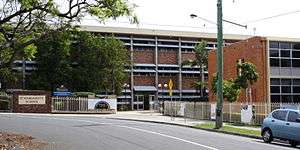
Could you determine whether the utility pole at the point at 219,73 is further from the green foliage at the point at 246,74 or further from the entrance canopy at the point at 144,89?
the entrance canopy at the point at 144,89

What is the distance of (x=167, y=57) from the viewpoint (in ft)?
301

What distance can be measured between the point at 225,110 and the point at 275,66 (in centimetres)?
1046

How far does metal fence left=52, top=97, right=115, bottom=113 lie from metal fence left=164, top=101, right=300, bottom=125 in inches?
351

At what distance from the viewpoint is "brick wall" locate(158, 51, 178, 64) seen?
3593 inches

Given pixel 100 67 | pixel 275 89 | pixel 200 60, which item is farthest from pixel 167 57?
pixel 275 89

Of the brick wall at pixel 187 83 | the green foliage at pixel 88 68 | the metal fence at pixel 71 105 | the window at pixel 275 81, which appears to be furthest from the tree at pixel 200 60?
the window at pixel 275 81

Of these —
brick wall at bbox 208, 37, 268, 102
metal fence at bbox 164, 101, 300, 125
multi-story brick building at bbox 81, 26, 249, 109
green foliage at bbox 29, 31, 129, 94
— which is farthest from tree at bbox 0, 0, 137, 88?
multi-story brick building at bbox 81, 26, 249, 109

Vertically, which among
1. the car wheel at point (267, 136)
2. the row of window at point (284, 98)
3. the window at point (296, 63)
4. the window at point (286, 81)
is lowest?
the car wheel at point (267, 136)

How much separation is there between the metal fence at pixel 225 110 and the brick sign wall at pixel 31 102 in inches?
507

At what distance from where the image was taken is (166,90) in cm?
9156

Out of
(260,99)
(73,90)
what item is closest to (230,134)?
(260,99)

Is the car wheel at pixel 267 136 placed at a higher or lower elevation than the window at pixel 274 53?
lower

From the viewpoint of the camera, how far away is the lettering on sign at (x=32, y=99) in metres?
60.1

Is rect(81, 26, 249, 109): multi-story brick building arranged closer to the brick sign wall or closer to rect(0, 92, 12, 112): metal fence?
the brick sign wall
